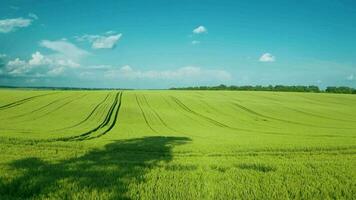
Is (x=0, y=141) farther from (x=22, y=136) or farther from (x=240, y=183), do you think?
(x=240, y=183)

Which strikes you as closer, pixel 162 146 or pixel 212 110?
pixel 162 146

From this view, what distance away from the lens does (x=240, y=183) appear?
31.9 ft

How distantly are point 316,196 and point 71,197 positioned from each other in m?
6.98

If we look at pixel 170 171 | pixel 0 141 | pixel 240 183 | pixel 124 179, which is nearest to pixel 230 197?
pixel 240 183

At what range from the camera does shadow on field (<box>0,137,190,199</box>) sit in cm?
852

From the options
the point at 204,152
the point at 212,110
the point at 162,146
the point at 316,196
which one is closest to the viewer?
the point at 316,196

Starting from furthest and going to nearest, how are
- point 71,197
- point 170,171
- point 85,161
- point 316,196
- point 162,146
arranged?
1. point 162,146
2. point 85,161
3. point 170,171
4. point 316,196
5. point 71,197

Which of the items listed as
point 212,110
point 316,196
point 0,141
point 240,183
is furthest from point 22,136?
point 212,110

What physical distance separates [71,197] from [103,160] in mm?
3960

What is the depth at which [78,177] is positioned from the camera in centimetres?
962

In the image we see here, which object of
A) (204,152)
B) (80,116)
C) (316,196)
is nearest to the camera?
(316,196)

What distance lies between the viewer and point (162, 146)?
650 inches

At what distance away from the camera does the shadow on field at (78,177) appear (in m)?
8.52

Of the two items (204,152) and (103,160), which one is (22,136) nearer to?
(103,160)
